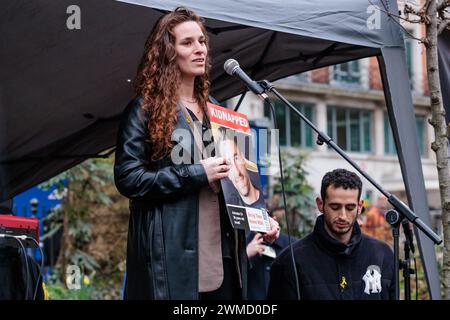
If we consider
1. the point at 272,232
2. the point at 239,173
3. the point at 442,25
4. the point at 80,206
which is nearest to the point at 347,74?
the point at 80,206

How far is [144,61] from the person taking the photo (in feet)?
12.8

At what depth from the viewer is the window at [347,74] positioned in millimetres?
31750

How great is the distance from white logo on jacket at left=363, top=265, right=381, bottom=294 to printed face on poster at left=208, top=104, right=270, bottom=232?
3.29ft

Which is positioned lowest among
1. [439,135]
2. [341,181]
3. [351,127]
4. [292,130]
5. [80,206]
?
[341,181]

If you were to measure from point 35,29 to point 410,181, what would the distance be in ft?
7.31

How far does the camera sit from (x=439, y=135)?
455 centimetres

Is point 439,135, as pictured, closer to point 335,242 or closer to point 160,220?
point 335,242

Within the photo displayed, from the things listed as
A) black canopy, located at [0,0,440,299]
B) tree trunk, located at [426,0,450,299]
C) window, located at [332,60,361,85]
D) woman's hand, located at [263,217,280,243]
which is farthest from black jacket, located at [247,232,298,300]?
window, located at [332,60,361,85]

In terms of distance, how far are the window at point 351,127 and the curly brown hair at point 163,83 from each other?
28.0m

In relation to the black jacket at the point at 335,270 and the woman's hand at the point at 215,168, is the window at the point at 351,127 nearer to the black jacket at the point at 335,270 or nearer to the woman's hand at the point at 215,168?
the black jacket at the point at 335,270

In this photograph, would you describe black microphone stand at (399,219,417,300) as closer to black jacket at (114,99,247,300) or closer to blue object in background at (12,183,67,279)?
black jacket at (114,99,247,300)

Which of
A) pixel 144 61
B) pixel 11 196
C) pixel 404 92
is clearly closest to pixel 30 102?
pixel 11 196

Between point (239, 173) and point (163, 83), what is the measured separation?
1.66ft
